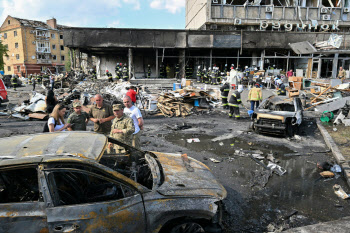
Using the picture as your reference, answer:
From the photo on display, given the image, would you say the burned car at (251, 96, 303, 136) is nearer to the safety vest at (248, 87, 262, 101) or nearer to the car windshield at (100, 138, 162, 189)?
the safety vest at (248, 87, 262, 101)

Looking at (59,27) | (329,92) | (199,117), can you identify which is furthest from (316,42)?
(59,27)

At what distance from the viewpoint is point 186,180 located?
3404 millimetres

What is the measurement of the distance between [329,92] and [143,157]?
1502 cm

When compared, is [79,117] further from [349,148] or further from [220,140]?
[349,148]

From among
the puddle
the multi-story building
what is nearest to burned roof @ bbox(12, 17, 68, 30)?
the multi-story building

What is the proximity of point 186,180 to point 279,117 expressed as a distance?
660 cm

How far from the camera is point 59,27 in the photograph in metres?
60.6

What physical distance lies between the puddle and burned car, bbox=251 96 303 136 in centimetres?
113

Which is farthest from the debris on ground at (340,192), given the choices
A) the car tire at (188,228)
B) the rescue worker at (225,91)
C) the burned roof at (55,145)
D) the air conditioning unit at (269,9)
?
the air conditioning unit at (269,9)

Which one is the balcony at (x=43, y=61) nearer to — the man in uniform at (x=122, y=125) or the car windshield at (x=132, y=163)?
the man in uniform at (x=122, y=125)

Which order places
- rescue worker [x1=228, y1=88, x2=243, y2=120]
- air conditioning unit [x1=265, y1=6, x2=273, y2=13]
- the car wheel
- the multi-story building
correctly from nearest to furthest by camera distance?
the car wheel < rescue worker [x1=228, y1=88, x2=243, y2=120] < air conditioning unit [x1=265, y1=6, x2=273, y2=13] < the multi-story building

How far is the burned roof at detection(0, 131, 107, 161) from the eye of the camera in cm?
280

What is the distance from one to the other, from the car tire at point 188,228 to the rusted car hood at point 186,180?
1.14ft

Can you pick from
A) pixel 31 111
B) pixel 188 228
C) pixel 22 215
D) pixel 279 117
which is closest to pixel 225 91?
pixel 279 117
